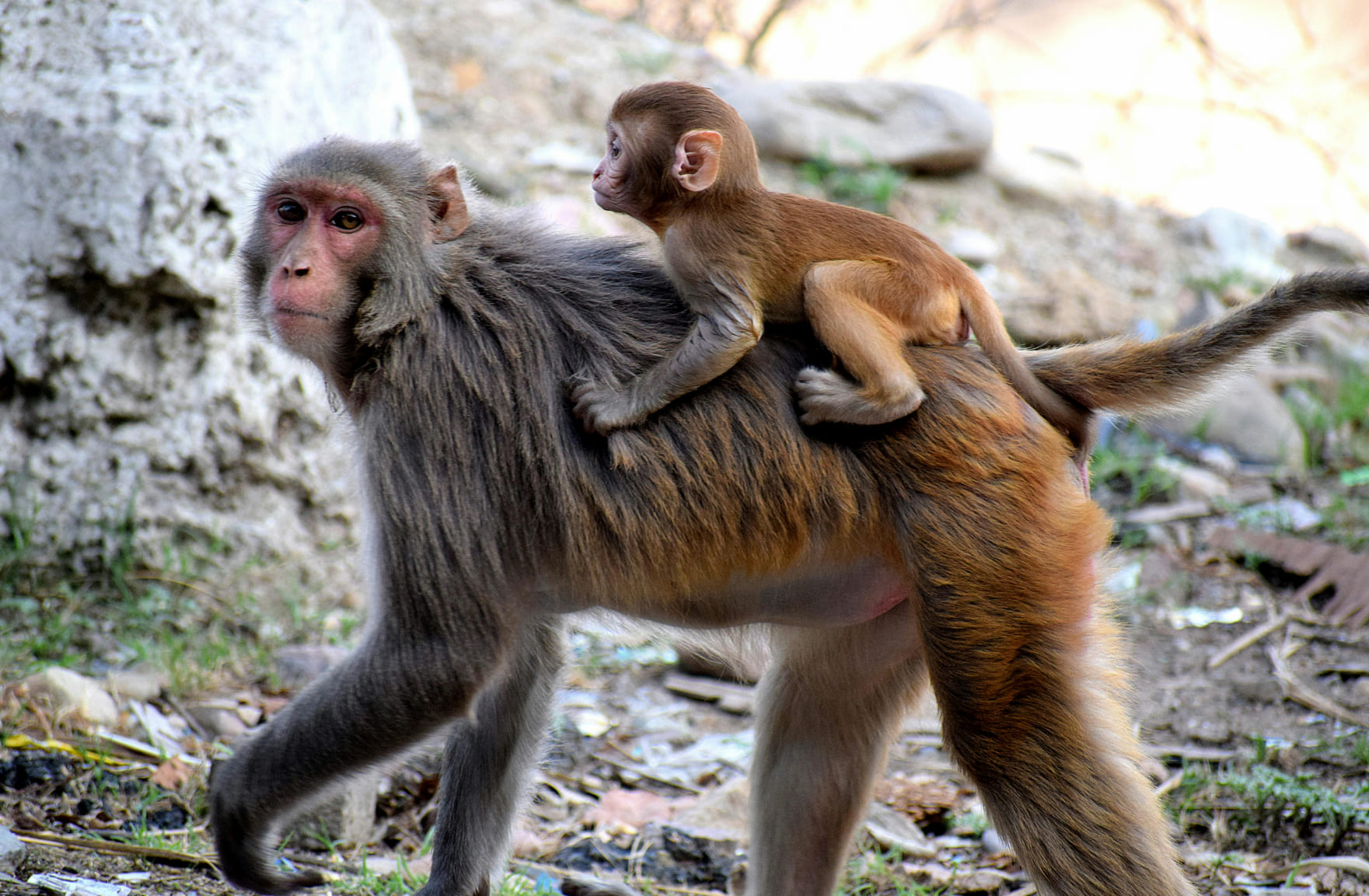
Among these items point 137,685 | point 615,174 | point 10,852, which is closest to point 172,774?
point 137,685

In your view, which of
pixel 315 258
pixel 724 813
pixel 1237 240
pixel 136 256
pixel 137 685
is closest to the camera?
pixel 315 258

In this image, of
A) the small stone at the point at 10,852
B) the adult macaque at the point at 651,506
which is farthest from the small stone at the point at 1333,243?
the small stone at the point at 10,852

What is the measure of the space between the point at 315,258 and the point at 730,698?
2.92 m

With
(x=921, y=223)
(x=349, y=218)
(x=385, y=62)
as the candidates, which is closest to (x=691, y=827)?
(x=349, y=218)

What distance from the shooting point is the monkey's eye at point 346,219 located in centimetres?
306

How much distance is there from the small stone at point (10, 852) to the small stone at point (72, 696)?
0.90m

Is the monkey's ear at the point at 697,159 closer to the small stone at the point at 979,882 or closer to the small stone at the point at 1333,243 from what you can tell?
the small stone at the point at 979,882

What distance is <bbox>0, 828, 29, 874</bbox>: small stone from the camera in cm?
317

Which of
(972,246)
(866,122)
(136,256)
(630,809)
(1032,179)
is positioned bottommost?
(630,809)

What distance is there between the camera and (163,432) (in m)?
5.12

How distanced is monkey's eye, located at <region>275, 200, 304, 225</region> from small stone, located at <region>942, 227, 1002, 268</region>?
6.15m

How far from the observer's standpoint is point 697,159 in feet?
10.00

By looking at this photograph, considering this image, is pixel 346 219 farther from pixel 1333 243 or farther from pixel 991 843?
pixel 1333 243

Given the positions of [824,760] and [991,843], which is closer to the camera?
[824,760]
